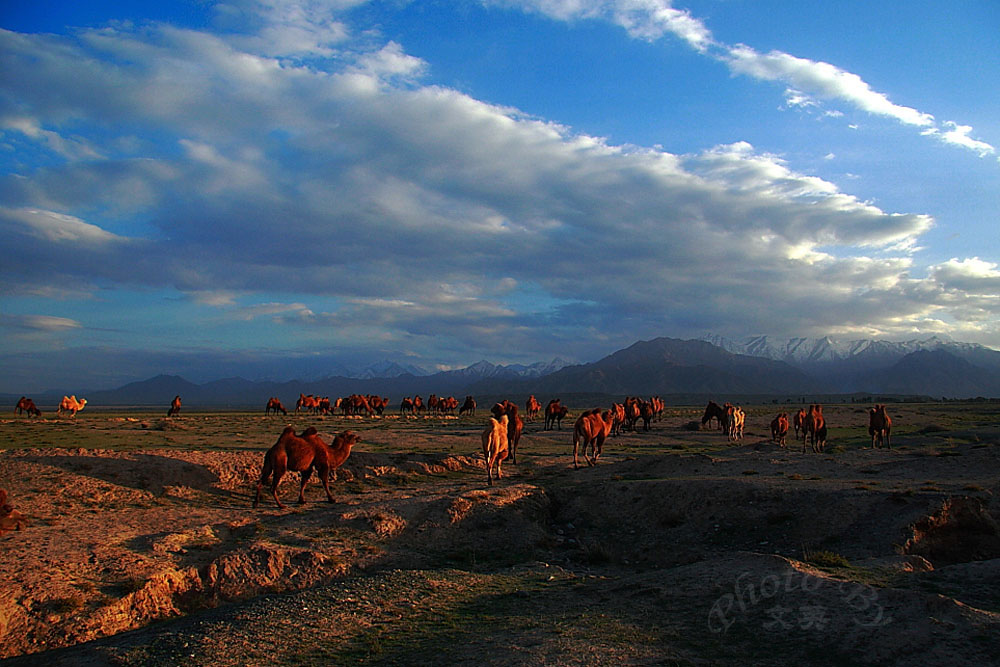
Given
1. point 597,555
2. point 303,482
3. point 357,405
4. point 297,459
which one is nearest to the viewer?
point 597,555

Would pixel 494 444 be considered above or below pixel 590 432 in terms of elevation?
above

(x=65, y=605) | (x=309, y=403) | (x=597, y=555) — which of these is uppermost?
(x=65, y=605)

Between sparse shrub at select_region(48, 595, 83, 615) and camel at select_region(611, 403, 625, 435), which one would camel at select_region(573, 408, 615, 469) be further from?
sparse shrub at select_region(48, 595, 83, 615)

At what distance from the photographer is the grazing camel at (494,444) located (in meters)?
20.5

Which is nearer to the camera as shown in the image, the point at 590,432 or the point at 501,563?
the point at 501,563

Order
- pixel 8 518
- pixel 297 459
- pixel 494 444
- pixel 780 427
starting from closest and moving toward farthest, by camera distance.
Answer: pixel 8 518 → pixel 297 459 → pixel 494 444 → pixel 780 427

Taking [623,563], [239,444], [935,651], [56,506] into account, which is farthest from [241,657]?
[239,444]

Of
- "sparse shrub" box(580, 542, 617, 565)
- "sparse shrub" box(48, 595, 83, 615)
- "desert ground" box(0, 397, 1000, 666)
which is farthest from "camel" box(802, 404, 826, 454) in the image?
"sparse shrub" box(48, 595, 83, 615)

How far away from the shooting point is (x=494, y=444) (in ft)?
68.6

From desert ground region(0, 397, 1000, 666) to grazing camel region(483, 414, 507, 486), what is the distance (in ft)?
3.20

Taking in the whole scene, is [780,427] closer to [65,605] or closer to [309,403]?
[65,605]

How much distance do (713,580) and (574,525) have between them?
25.0ft

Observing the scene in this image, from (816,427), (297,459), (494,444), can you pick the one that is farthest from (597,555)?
(816,427)

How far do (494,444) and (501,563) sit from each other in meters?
7.89
